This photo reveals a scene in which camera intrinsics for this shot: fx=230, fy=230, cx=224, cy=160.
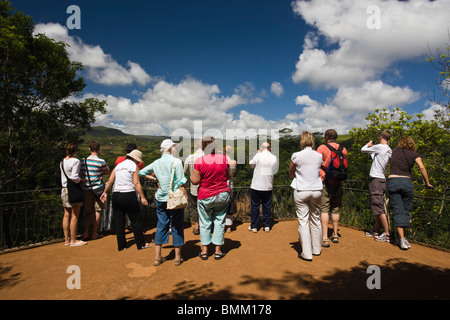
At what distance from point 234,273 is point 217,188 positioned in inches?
48.6

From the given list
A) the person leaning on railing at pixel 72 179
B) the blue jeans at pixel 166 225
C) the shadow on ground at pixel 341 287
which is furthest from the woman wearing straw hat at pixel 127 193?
the shadow on ground at pixel 341 287

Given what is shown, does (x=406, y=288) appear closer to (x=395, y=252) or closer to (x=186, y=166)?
(x=395, y=252)

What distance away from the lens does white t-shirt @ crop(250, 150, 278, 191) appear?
4883mm

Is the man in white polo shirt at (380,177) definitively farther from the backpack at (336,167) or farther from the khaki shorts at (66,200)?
the khaki shorts at (66,200)

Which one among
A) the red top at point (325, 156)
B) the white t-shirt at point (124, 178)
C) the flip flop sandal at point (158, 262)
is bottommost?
the flip flop sandal at point (158, 262)

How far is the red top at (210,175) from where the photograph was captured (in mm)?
3543

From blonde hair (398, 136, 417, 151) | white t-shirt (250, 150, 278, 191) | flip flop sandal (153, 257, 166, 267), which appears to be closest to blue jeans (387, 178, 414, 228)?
blonde hair (398, 136, 417, 151)

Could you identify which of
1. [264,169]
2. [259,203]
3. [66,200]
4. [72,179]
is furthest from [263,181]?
[66,200]

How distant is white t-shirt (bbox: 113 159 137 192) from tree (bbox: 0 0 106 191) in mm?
8723

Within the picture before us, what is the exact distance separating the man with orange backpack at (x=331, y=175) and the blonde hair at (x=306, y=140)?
0.69 meters

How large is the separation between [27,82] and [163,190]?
11.3 meters

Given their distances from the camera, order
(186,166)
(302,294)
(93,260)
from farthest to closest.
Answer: (186,166) < (93,260) < (302,294)
